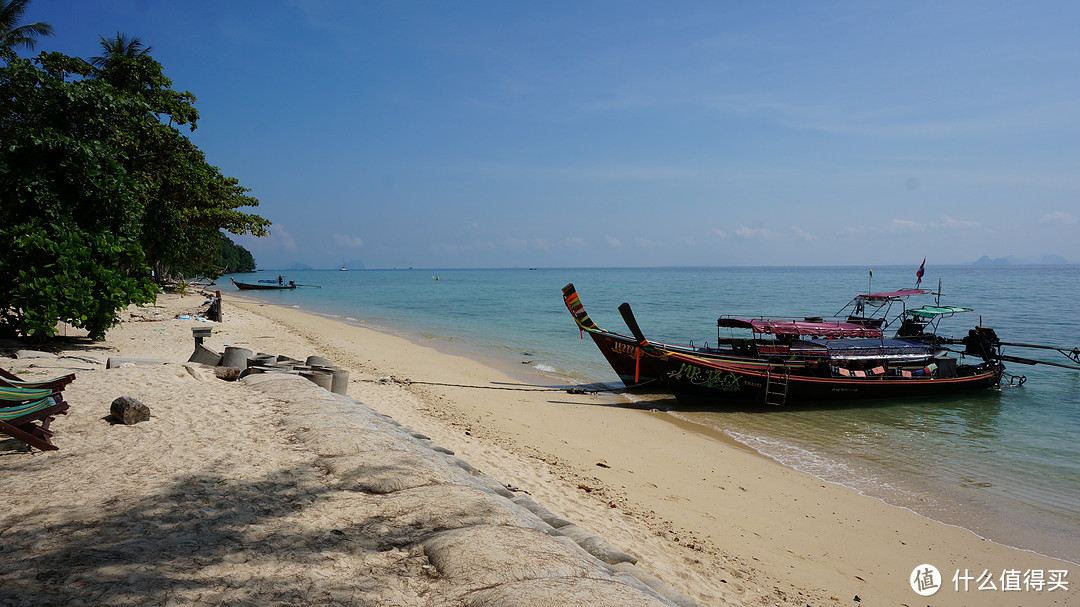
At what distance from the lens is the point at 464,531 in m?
4.14

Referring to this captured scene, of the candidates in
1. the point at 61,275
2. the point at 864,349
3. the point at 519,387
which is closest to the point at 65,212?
the point at 61,275

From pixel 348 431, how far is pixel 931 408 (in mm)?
15247

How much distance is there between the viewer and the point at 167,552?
3.72 m

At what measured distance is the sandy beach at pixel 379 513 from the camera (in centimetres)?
349

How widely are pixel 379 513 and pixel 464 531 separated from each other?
85 cm

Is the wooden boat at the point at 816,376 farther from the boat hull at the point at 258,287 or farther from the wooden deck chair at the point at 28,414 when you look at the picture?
the boat hull at the point at 258,287

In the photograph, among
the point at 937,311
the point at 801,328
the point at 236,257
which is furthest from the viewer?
the point at 236,257

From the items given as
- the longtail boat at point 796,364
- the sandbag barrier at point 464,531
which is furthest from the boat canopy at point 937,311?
the sandbag barrier at point 464,531

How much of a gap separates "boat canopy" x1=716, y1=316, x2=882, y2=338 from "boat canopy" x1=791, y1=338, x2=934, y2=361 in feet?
0.95

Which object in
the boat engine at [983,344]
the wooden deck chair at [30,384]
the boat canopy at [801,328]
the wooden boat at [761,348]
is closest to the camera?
the wooden deck chair at [30,384]

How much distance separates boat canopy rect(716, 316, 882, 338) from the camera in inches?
592

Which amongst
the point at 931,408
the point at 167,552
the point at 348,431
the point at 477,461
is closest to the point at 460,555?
the point at 167,552

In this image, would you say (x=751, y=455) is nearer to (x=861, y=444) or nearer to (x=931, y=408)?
(x=861, y=444)

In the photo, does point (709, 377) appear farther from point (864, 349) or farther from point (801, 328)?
point (864, 349)
